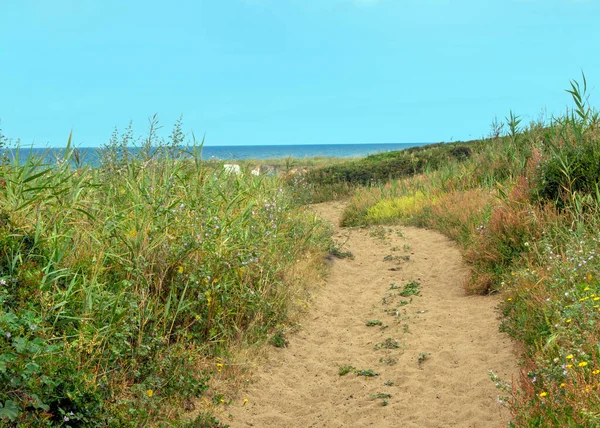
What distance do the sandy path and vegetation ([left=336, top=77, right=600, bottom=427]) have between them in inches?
12.7

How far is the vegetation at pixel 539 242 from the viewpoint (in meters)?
4.16

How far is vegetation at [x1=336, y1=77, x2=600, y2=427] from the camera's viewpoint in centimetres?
416

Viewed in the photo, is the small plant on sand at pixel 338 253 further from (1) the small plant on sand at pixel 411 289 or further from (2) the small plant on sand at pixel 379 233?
(1) the small plant on sand at pixel 411 289

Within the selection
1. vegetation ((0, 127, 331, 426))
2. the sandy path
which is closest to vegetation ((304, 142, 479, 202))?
the sandy path

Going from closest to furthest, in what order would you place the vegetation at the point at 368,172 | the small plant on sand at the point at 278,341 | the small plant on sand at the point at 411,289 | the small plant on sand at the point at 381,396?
the small plant on sand at the point at 381,396 → the small plant on sand at the point at 278,341 → the small plant on sand at the point at 411,289 → the vegetation at the point at 368,172

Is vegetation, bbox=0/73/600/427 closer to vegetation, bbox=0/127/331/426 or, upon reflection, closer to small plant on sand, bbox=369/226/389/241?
vegetation, bbox=0/127/331/426

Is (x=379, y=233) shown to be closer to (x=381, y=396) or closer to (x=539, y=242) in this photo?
(x=539, y=242)

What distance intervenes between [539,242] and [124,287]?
4.90 m

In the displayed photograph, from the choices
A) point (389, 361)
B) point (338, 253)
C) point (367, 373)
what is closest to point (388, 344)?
point (389, 361)

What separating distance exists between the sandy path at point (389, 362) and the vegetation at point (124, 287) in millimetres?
541

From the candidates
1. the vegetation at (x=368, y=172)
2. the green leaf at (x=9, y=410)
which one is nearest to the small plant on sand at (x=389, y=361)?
the green leaf at (x=9, y=410)

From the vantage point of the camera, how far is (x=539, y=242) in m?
7.02

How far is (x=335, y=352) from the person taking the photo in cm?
675

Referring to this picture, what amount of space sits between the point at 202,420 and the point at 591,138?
7.17 m
